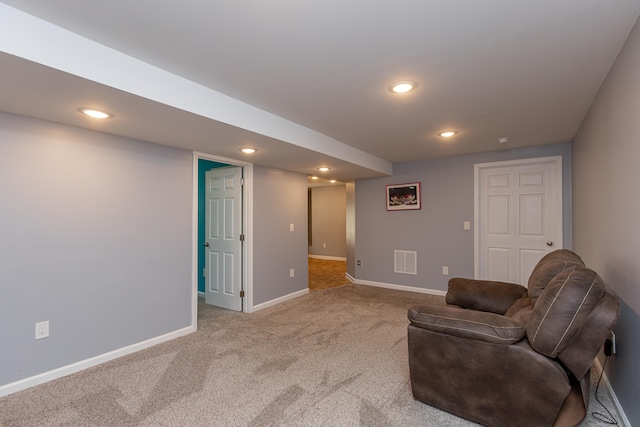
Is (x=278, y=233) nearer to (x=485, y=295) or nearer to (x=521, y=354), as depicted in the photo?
(x=485, y=295)

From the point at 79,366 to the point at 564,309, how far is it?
11.2ft

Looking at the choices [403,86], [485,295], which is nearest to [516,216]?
[485,295]

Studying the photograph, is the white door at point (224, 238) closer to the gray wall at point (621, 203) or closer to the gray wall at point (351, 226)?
the gray wall at point (351, 226)

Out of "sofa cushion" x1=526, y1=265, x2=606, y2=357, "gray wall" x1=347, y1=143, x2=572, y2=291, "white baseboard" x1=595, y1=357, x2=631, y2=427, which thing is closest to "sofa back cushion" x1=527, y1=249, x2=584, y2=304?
"sofa cushion" x1=526, y1=265, x2=606, y2=357

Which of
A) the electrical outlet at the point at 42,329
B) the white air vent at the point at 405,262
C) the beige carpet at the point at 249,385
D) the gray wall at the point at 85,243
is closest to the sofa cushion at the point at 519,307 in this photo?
the beige carpet at the point at 249,385

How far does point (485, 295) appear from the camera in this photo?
2.65m

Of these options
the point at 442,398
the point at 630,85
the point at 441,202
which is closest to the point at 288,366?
the point at 442,398

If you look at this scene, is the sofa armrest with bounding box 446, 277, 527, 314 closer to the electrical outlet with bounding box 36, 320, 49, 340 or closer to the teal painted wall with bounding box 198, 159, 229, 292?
the electrical outlet with bounding box 36, 320, 49, 340

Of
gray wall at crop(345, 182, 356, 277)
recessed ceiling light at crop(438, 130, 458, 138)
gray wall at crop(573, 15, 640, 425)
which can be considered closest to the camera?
gray wall at crop(573, 15, 640, 425)

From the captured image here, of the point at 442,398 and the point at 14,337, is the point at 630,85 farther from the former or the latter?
the point at 14,337

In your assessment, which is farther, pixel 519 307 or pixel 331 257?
pixel 331 257

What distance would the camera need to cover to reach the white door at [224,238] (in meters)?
4.18

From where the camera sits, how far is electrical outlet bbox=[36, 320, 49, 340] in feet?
7.76

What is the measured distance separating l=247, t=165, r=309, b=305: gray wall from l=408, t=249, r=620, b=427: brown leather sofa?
270 cm
